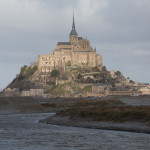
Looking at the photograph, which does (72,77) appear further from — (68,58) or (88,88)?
(68,58)

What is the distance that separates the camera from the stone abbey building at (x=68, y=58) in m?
182

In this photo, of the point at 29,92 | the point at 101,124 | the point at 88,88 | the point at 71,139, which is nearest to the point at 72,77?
the point at 88,88

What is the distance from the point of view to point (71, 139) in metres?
34.5

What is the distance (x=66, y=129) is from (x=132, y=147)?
12.9 metres

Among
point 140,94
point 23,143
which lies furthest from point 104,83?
point 23,143

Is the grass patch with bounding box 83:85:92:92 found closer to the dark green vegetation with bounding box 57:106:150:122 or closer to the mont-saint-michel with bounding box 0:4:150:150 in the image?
the mont-saint-michel with bounding box 0:4:150:150

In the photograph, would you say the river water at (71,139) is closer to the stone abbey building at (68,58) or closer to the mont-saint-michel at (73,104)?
the mont-saint-michel at (73,104)

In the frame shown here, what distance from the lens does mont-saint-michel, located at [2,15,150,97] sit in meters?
165

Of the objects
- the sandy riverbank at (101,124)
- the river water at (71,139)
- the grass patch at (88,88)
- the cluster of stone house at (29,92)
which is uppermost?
the grass patch at (88,88)

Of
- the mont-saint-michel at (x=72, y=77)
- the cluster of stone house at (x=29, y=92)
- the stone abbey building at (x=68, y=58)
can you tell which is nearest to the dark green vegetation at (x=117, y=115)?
the mont-saint-michel at (x=72, y=77)

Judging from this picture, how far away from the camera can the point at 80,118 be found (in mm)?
47969

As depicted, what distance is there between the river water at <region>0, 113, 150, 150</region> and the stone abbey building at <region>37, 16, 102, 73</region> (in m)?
140

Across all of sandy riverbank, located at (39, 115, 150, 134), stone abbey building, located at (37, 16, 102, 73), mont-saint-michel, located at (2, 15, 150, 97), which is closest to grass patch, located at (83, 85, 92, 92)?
mont-saint-michel, located at (2, 15, 150, 97)

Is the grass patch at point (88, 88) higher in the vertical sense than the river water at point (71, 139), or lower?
higher
